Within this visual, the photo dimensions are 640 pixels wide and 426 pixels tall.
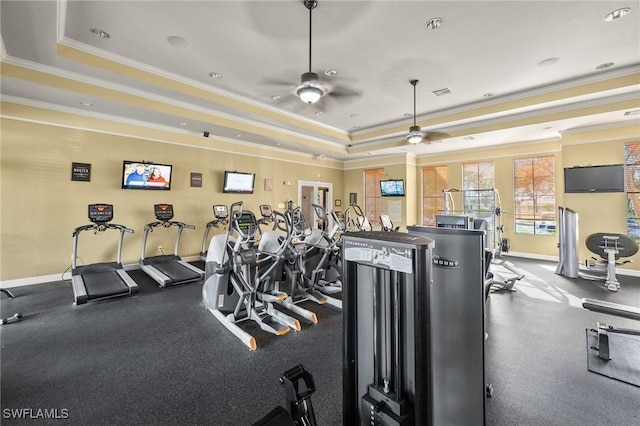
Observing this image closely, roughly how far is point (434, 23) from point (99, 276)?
6417 millimetres

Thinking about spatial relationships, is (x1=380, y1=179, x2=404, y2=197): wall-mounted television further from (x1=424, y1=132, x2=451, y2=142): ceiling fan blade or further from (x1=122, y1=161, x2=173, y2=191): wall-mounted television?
(x1=122, y1=161, x2=173, y2=191): wall-mounted television

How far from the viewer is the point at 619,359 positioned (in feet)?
8.50

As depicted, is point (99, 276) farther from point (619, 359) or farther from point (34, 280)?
point (619, 359)

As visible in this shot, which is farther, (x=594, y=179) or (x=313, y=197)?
(x=313, y=197)

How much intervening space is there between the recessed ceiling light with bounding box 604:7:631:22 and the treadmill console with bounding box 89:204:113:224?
7729 millimetres

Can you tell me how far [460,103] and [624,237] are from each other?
12.6 feet

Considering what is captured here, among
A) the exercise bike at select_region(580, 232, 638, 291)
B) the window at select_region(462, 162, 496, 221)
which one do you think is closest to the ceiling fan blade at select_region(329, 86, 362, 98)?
the window at select_region(462, 162, 496, 221)

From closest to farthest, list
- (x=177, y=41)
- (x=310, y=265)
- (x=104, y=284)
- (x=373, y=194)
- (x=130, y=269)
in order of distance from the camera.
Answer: (x=177, y=41) → (x=104, y=284) → (x=310, y=265) → (x=130, y=269) → (x=373, y=194)

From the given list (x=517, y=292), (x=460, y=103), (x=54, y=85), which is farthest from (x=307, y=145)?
(x=517, y=292)

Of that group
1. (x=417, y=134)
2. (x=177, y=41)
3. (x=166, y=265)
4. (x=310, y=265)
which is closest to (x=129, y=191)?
(x=166, y=265)

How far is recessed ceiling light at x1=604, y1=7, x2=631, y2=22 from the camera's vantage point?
9.36 ft

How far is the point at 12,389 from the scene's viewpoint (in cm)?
212

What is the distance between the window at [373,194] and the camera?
9.79 meters

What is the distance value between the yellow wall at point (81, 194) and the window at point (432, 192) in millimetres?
6391
